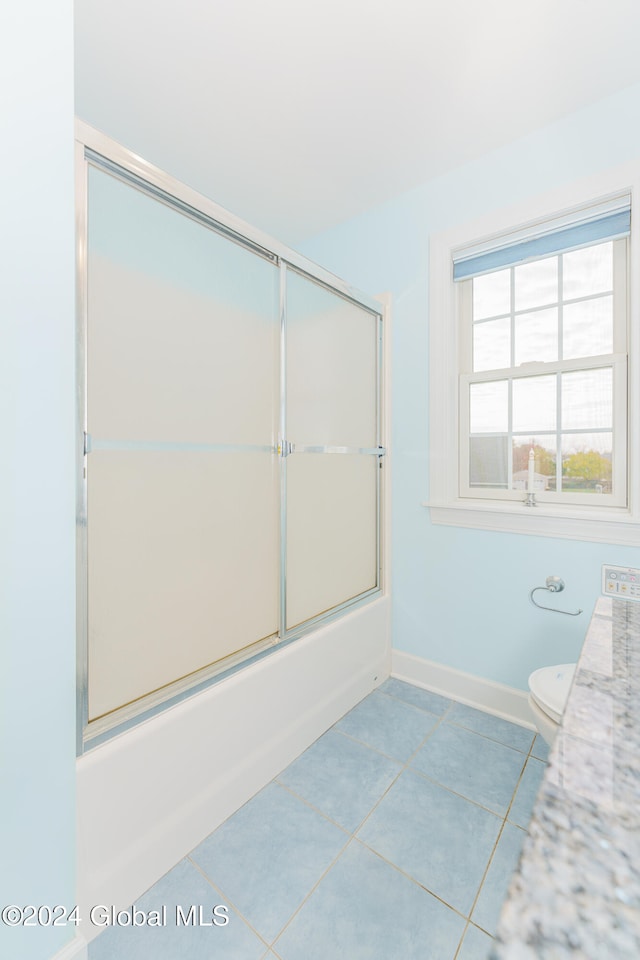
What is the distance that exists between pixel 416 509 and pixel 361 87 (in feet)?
5.70

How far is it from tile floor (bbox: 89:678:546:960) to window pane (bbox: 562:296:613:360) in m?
1.65

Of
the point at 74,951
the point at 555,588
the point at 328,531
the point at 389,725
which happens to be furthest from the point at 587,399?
the point at 74,951

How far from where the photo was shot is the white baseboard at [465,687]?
72.7 inches

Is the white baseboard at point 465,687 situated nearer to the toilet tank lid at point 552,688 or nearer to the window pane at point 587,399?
the toilet tank lid at point 552,688

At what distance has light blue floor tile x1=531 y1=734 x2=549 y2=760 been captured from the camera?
5.33ft

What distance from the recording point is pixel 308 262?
172 cm

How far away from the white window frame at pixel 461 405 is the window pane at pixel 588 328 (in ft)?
0.32

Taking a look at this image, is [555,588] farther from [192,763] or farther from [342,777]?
[192,763]

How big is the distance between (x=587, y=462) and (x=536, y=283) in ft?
2.74

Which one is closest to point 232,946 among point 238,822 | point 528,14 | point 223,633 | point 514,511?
point 238,822

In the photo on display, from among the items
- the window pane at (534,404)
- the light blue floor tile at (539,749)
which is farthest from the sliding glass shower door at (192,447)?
the light blue floor tile at (539,749)

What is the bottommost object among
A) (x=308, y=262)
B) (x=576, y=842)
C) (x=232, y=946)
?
(x=232, y=946)

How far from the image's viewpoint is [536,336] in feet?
6.22

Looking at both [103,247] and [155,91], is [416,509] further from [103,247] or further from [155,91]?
[155,91]
